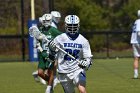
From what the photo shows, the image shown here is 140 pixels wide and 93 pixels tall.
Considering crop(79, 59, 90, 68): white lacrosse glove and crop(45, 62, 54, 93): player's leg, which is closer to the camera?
crop(79, 59, 90, 68): white lacrosse glove

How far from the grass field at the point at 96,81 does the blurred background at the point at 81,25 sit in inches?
228

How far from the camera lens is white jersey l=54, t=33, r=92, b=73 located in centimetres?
1145

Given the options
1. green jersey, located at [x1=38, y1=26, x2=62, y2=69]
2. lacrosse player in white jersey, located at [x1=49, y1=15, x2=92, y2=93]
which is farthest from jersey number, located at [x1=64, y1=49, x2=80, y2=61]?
green jersey, located at [x1=38, y1=26, x2=62, y2=69]

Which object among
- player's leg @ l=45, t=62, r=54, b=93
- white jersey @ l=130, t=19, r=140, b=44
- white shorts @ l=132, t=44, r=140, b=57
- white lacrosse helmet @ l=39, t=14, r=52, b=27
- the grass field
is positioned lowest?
the grass field

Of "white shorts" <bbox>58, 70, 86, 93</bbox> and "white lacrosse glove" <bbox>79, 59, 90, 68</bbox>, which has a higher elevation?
"white lacrosse glove" <bbox>79, 59, 90, 68</bbox>

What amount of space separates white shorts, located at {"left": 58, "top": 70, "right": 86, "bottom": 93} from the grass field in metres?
4.25

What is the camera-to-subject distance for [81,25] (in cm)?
3297

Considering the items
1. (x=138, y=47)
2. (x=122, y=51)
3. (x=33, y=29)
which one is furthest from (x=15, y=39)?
(x=33, y=29)

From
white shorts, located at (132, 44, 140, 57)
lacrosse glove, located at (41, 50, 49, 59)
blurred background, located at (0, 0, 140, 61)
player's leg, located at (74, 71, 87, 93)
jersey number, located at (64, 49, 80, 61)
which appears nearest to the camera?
player's leg, located at (74, 71, 87, 93)

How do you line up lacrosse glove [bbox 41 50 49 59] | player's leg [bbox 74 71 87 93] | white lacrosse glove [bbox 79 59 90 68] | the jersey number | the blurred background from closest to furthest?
1. white lacrosse glove [bbox 79 59 90 68]
2. player's leg [bbox 74 71 87 93]
3. the jersey number
4. lacrosse glove [bbox 41 50 49 59]
5. the blurred background

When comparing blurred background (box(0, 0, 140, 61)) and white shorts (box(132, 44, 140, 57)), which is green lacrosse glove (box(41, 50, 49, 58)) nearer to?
white shorts (box(132, 44, 140, 57))

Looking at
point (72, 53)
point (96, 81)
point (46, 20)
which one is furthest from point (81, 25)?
point (72, 53)

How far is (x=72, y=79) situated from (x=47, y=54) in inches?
160

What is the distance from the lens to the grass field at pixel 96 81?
16141 mm
